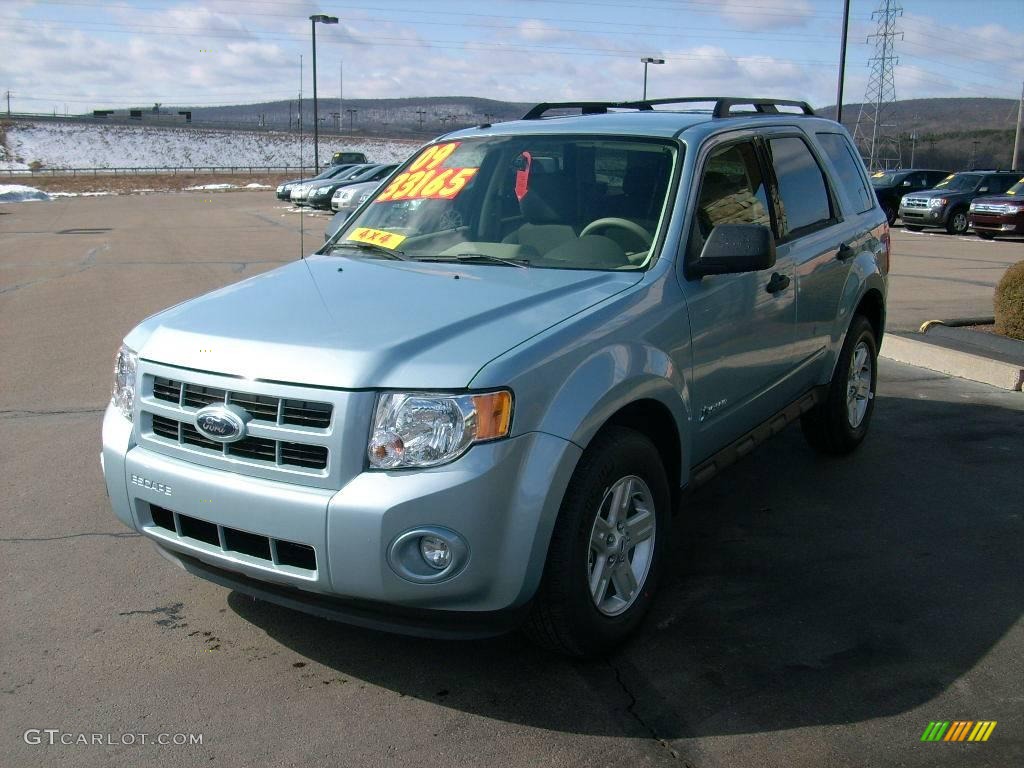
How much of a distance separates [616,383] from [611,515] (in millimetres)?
476

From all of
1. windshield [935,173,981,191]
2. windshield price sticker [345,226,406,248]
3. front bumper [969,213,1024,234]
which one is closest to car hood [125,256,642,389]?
windshield price sticker [345,226,406,248]

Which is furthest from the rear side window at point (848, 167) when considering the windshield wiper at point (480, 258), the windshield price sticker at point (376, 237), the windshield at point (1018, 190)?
the windshield at point (1018, 190)

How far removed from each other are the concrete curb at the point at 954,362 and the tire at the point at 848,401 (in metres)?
2.19

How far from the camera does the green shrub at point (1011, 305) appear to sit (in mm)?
8695

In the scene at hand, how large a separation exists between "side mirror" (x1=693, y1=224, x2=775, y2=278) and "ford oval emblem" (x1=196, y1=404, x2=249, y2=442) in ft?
6.29

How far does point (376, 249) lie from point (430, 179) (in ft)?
1.80

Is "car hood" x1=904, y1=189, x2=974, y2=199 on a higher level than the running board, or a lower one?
higher

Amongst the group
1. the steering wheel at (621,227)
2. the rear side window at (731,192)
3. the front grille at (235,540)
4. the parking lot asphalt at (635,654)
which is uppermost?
the rear side window at (731,192)

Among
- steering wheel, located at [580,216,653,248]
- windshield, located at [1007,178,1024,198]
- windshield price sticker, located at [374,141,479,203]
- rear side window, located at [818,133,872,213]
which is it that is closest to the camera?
steering wheel, located at [580,216,653,248]

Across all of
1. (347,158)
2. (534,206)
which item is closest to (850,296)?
(534,206)

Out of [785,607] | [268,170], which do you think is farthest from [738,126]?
[268,170]

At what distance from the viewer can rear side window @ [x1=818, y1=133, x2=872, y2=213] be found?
231 inches

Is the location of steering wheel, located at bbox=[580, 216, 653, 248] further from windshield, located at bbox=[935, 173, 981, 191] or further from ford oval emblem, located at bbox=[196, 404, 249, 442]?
windshield, located at bbox=[935, 173, 981, 191]

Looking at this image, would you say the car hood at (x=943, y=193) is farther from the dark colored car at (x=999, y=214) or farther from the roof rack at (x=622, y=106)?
the roof rack at (x=622, y=106)
